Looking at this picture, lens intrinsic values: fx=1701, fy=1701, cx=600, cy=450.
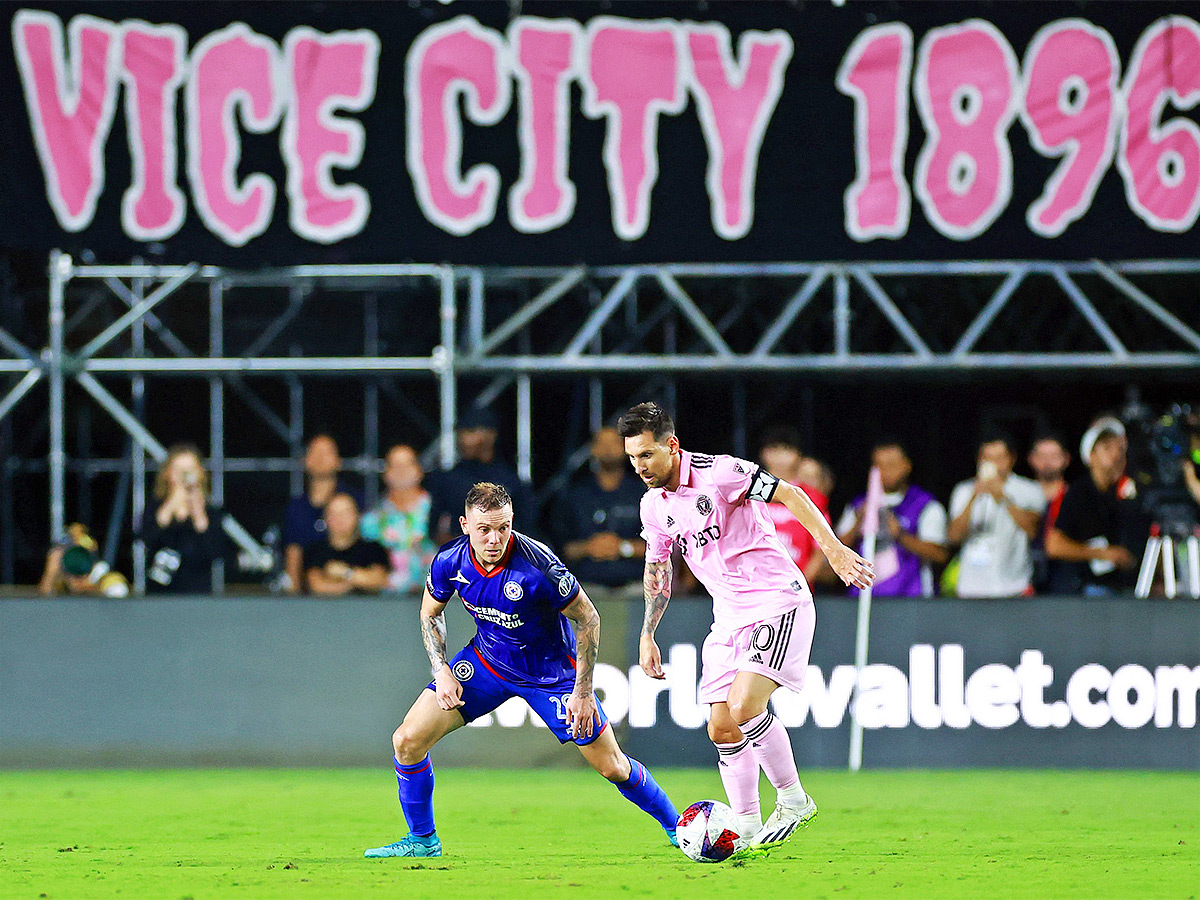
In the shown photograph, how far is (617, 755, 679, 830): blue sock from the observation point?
740cm

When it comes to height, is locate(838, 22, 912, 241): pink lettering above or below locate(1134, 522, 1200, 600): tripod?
above

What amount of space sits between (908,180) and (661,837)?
536 centimetres

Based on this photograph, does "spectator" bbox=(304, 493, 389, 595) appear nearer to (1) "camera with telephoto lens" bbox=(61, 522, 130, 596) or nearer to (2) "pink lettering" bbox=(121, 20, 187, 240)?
(1) "camera with telephoto lens" bbox=(61, 522, 130, 596)

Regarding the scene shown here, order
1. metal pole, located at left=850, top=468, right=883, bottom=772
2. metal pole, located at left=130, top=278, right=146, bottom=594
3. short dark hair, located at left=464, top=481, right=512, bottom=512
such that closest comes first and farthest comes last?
short dark hair, located at left=464, top=481, right=512, bottom=512
metal pole, located at left=850, top=468, right=883, bottom=772
metal pole, located at left=130, top=278, right=146, bottom=594

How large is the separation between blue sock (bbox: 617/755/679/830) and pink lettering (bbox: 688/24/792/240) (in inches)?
207

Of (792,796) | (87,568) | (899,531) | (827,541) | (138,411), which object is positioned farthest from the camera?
(138,411)

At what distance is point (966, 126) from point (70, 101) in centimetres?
620

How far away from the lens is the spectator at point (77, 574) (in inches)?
475

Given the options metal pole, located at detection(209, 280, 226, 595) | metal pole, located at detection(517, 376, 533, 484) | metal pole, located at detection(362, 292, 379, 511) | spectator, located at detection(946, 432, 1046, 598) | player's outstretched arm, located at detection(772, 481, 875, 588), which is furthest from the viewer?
metal pole, located at detection(362, 292, 379, 511)

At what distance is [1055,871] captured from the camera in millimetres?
7211

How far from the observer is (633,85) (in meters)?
11.8

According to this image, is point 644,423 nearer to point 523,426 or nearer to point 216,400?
point 523,426

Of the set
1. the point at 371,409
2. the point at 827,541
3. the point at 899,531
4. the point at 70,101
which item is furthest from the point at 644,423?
the point at 371,409

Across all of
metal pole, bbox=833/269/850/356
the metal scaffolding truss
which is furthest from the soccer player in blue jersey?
the metal scaffolding truss
